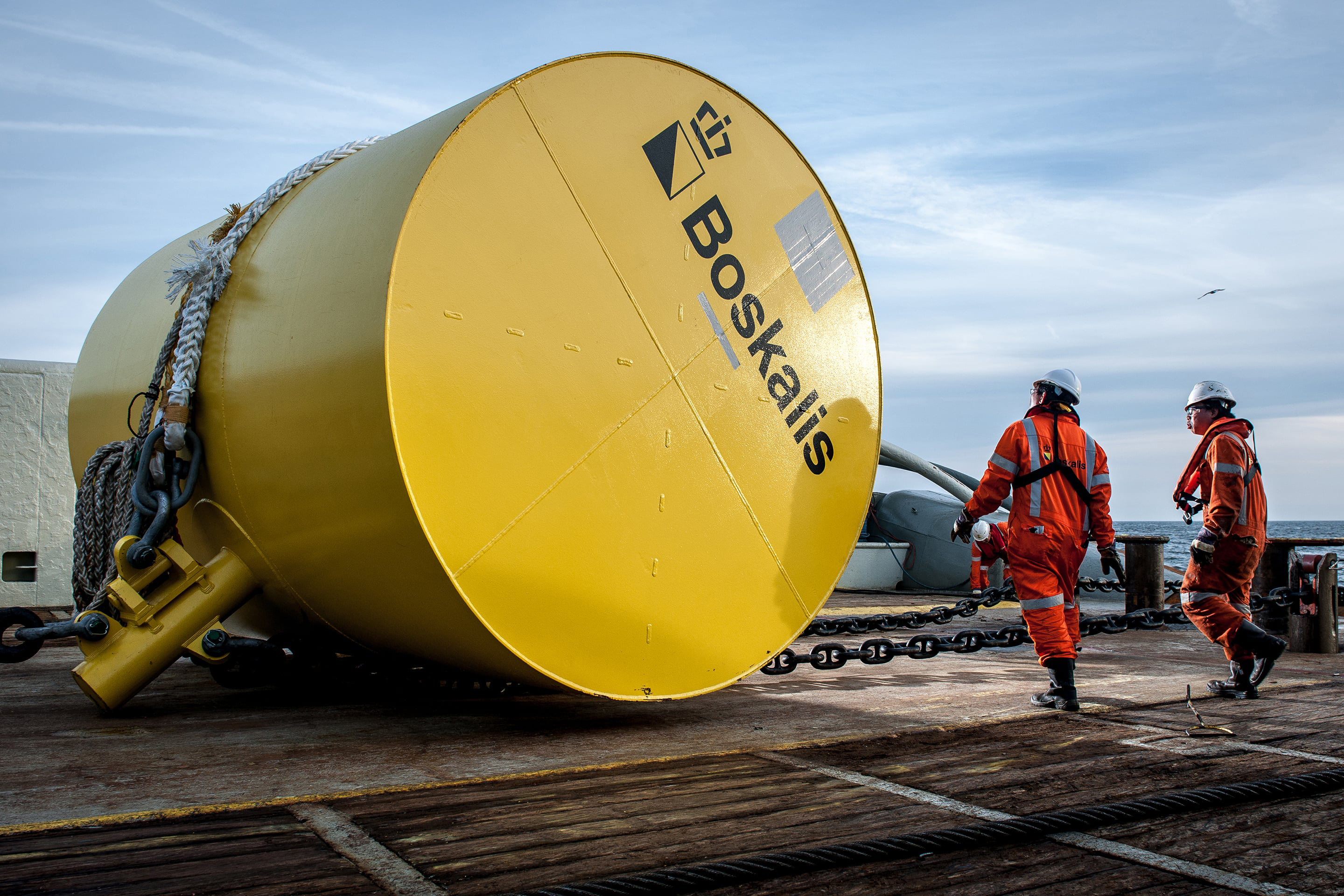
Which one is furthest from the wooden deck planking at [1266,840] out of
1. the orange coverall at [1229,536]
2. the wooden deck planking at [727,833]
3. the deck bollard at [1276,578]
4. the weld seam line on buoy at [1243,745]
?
the deck bollard at [1276,578]

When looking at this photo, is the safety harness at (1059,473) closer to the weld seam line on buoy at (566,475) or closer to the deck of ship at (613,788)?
the deck of ship at (613,788)

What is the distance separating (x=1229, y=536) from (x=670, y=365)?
3237mm

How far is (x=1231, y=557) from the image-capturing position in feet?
17.1

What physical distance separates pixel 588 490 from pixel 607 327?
58 cm

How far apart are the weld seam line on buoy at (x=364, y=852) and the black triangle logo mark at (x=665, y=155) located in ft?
7.98

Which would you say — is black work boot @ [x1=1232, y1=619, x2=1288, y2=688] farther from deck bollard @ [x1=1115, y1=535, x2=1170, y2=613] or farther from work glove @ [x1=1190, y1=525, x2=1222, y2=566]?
deck bollard @ [x1=1115, y1=535, x2=1170, y2=613]

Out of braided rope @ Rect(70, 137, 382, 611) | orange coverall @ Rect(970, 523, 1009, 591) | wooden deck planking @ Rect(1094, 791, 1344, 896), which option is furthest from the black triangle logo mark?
orange coverall @ Rect(970, 523, 1009, 591)

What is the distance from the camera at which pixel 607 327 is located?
3.60 metres

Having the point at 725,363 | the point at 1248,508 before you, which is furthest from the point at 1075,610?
the point at 725,363

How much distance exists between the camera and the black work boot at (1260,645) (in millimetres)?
5090

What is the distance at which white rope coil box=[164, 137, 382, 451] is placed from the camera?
12.6 feet

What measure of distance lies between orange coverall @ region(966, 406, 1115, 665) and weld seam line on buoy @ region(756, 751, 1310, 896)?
1.75 metres

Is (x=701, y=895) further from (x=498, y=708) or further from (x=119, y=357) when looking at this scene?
(x=119, y=357)

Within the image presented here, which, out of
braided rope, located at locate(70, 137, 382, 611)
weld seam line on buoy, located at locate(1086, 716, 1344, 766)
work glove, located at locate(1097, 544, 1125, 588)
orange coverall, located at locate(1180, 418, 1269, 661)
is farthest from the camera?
orange coverall, located at locate(1180, 418, 1269, 661)
